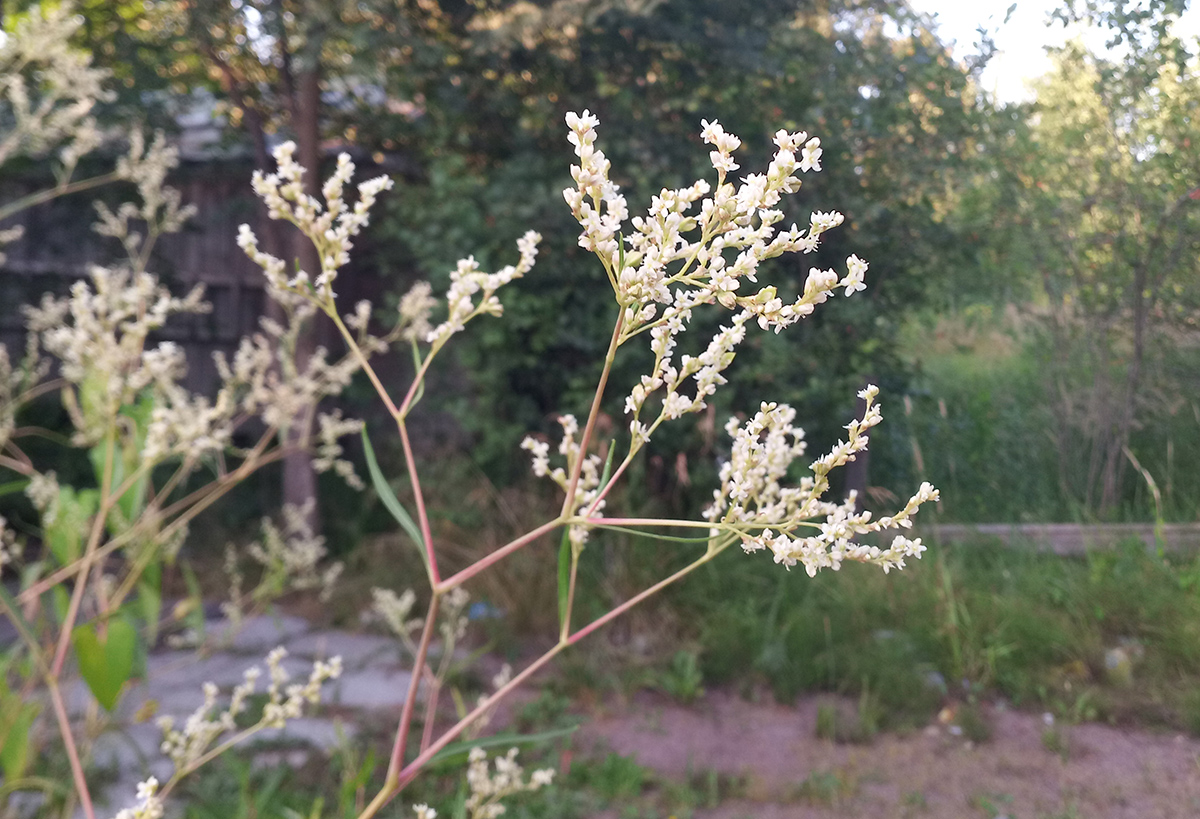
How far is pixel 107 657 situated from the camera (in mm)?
1206

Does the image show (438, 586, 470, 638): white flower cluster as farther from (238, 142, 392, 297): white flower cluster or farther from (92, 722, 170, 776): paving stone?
(238, 142, 392, 297): white flower cluster

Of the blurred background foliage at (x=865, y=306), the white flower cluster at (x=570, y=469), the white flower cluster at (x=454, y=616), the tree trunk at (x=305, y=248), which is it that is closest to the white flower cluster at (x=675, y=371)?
the white flower cluster at (x=570, y=469)

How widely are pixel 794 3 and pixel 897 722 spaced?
2.42m

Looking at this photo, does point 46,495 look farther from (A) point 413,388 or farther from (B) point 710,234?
(B) point 710,234

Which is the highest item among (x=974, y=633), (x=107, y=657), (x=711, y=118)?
(x=711, y=118)

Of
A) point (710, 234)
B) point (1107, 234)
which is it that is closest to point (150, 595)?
point (710, 234)

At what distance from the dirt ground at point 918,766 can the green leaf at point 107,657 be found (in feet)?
4.53

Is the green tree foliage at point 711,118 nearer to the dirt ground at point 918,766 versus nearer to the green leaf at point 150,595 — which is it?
the dirt ground at point 918,766

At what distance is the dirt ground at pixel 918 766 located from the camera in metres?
2.01

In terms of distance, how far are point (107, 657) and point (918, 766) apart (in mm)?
1886

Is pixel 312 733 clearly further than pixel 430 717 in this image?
Yes

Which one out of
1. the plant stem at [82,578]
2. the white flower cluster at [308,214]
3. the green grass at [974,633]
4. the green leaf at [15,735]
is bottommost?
the green grass at [974,633]

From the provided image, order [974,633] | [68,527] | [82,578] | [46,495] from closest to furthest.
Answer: [82,578]
[68,527]
[46,495]
[974,633]

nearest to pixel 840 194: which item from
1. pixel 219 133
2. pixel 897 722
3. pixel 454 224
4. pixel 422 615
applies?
pixel 454 224
